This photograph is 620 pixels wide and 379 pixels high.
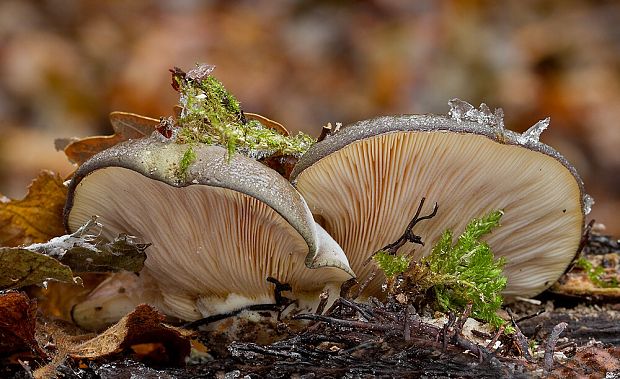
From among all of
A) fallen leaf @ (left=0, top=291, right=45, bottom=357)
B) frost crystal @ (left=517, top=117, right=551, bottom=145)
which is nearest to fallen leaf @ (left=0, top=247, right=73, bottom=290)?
fallen leaf @ (left=0, top=291, right=45, bottom=357)

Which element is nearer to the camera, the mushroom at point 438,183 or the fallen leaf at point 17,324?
the fallen leaf at point 17,324

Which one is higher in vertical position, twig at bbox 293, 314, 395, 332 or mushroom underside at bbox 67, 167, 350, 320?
mushroom underside at bbox 67, 167, 350, 320

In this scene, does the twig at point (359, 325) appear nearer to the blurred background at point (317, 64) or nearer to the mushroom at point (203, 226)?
the mushroom at point (203, 226)

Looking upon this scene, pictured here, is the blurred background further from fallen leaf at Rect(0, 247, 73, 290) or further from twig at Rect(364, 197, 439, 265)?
twig at Rect(364, 197, 439, 265)

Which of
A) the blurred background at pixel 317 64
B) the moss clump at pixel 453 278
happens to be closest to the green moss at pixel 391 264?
the moss clump at pixel 453 278

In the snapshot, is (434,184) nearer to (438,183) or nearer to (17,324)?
(438,183)

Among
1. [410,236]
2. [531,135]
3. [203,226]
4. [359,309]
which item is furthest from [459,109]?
[203,226]
